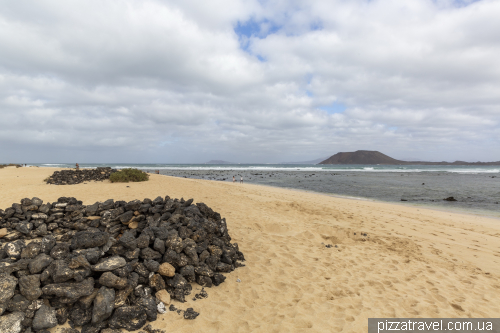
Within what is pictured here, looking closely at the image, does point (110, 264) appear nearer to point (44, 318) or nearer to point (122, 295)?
point (122, 295)

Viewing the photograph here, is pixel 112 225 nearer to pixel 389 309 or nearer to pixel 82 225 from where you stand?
pixel 82 225

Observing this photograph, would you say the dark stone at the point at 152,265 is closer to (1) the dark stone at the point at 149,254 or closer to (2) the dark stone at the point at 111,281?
(1) the dark stone at the point at 149,254

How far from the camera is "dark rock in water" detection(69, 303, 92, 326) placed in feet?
10.8

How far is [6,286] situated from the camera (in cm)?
309

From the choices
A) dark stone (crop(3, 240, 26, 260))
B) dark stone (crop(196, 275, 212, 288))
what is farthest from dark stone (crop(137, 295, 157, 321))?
dark stone (crop(3, 240, 26, 260))

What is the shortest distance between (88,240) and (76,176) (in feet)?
67.2

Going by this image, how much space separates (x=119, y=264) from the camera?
3.82m

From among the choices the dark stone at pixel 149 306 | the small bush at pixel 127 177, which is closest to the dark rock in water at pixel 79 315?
the dark stone at pixel 149 306

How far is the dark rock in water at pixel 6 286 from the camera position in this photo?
3.01 meters

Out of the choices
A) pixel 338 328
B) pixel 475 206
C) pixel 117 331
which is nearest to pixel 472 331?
pixel 338 328

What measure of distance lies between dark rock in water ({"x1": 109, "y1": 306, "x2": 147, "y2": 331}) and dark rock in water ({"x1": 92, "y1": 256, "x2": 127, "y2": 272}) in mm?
628

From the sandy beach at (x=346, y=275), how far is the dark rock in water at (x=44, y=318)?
5.0 inches

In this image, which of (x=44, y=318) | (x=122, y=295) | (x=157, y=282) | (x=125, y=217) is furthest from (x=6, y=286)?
(x=125, y=217)

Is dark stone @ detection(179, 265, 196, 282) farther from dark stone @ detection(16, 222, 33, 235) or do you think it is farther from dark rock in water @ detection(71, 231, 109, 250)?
dark stone @ detection(16, 222, 33, 235)
